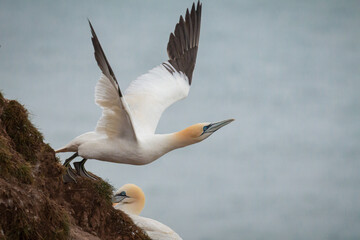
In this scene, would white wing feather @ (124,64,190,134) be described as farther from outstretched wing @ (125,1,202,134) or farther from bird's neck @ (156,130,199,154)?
bird's neck @ (156,130,199,154)

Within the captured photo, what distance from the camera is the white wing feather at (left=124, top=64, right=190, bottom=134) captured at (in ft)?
42.0

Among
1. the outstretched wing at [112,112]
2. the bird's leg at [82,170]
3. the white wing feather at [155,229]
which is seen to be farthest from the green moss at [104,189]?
the white wing feather at [155,229]

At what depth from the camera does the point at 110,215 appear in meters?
10.8

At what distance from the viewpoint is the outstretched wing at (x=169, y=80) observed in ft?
42.7

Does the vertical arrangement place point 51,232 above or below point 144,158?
below

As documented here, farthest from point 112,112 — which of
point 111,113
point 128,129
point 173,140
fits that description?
point 173,140

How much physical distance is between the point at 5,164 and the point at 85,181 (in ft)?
10.4

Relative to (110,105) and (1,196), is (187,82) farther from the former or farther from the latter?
(1,196)

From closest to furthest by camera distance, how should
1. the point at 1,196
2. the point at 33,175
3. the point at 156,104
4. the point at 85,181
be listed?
the point at 1,196
the point at 33,175
the point at 85,181
the point at 156,104

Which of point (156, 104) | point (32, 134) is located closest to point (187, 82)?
point (156, 104)

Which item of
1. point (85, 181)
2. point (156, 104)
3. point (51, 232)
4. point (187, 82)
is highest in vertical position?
point (187, 82)

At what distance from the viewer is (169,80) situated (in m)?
14.5

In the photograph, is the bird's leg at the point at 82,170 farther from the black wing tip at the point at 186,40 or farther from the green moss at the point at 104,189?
the black wing tip at the point at 186,40

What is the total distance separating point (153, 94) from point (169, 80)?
36.4 inches
